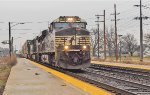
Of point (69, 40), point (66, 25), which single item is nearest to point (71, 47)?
point (69, 40)

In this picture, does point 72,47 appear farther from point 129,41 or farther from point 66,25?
point 129,41

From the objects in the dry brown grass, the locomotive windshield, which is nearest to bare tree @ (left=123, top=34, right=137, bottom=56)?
the dry brown grass

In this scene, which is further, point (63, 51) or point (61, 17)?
point (61, 17)

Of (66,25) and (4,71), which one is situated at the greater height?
(66,25)

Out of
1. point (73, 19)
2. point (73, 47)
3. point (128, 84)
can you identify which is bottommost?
point (128, 84)

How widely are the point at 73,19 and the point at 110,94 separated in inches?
695

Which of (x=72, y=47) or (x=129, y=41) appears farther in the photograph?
(x=129, y=41)

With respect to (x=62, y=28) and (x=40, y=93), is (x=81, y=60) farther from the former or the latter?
(x=40, y=93)

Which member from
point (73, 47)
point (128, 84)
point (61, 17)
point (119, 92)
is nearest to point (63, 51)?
point (73, 47)

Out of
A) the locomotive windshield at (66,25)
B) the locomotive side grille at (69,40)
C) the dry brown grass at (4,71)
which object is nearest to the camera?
the dry brown grass at (4,71)

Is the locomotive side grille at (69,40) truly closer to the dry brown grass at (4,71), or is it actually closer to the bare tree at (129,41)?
the dry brown grass at (4,71)

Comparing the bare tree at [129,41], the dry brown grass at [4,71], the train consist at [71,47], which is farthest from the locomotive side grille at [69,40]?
the bare tree at [129,41]

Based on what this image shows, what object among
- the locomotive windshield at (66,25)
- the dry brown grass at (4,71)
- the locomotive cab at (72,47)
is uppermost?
the locomotive windshield at (66,25)

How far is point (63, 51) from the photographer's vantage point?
29.5 meters
